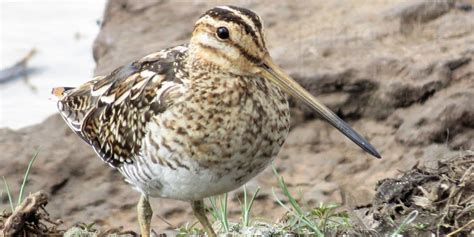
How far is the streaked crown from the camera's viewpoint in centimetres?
528

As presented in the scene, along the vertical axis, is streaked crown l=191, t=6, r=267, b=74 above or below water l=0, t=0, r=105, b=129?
above

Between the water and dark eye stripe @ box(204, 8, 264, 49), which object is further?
the water

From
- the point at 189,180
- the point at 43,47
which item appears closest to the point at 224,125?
the point at 189,180

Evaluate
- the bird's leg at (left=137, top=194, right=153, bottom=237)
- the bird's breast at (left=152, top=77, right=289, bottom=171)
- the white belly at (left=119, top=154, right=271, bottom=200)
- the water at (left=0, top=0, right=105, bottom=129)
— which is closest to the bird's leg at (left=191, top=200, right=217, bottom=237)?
the bird's leg at (left=137, top=194, right=153, bottom=237)

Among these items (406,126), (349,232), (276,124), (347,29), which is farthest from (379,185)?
(347,29)

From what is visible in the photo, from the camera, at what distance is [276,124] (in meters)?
5.46

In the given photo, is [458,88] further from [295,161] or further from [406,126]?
[295,161]

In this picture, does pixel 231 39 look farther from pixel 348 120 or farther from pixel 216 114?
pixel 348 120

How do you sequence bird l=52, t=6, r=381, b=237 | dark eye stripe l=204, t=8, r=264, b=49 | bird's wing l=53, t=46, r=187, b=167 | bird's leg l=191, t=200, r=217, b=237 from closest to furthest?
dark eye stripe l=204, t=8, r=264, b=49
bird l=52, t=6, r=381, b=237
bird's wing l=53, t=46, r=187, b=167
bird's leg l=191, t=200, r=217, b=237

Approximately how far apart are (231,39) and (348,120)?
2634 mm

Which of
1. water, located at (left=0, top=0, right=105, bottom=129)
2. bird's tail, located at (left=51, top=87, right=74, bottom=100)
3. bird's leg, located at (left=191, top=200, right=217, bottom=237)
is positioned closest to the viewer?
bird's leg, located at (left=191, top=200, right=217, bottom=237)

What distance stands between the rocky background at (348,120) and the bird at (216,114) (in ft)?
5.77

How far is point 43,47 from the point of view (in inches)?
430

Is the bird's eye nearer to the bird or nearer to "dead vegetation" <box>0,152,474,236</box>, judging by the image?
the bird
